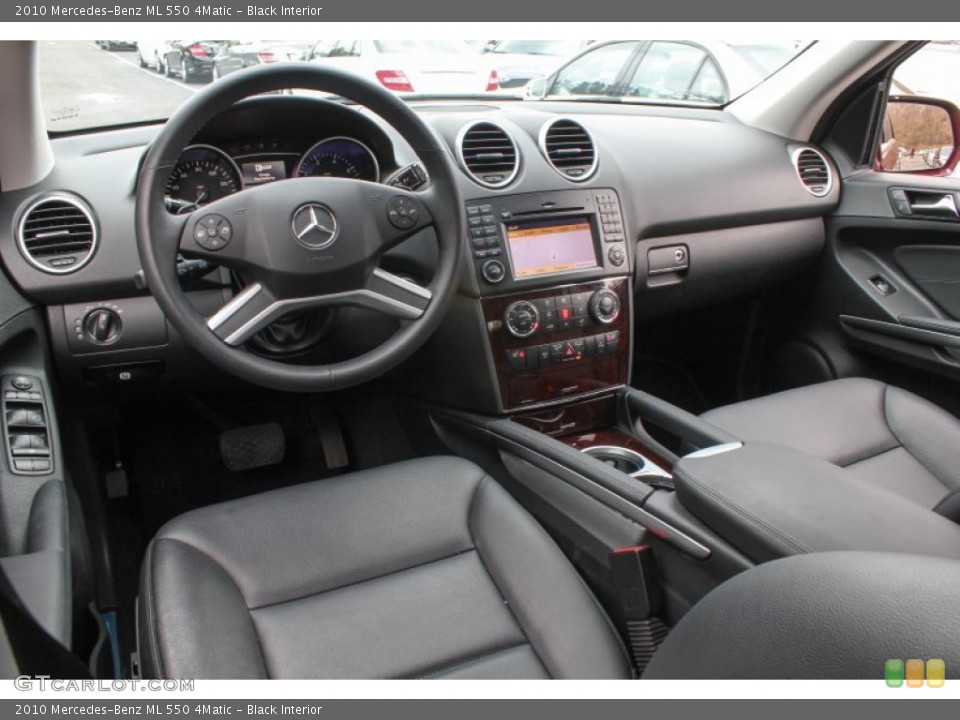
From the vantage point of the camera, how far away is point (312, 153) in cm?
179

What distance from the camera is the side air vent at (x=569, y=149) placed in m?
2.16

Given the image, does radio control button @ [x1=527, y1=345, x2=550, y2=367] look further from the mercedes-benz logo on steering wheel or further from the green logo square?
the green logo square

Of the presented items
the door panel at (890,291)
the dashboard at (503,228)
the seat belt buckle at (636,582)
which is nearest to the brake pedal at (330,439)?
the dashboard at (503,228)

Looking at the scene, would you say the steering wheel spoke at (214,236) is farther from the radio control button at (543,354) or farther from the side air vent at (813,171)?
the side air vent at (813,171)

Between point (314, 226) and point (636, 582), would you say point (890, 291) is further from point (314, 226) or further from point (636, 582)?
point (314, 226)

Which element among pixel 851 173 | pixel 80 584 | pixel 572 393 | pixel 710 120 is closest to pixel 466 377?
pixel 572 393

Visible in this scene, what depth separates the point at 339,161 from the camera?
6.04 ft

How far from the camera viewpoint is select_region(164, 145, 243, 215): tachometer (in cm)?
168

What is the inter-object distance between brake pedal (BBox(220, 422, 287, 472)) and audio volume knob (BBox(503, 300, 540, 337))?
2.87 feet

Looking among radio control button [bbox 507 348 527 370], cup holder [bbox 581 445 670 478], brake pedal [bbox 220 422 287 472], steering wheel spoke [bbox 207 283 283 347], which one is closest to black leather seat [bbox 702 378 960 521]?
cup holder [bbox 581 445 670 478]

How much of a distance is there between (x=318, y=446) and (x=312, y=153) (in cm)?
103

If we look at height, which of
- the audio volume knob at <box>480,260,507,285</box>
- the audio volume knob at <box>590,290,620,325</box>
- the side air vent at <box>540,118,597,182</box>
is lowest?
the audio volume knob at <box>590,290,620,325</box>

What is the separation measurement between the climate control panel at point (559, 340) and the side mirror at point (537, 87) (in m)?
0.90

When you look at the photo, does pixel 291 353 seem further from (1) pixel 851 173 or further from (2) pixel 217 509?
(1) pixel 851 173
